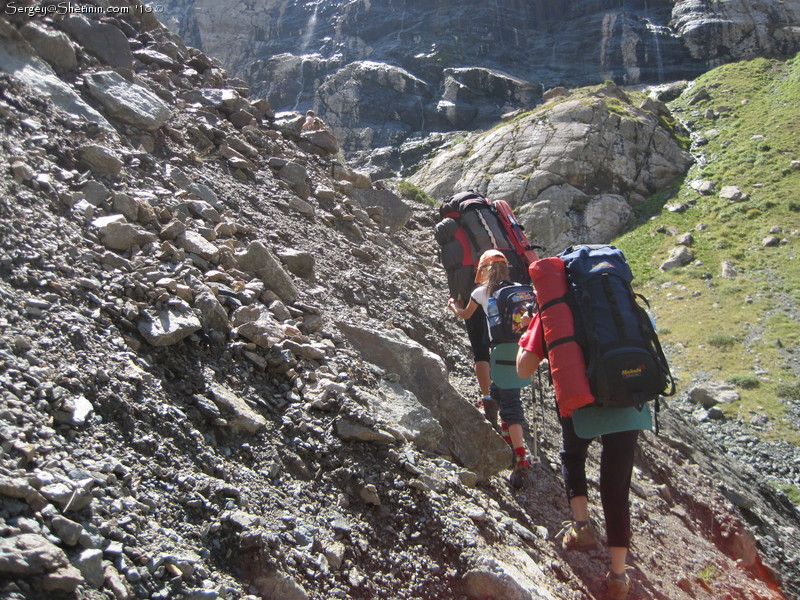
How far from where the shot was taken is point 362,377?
4602mm

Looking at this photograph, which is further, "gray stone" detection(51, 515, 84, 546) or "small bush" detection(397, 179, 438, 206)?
"small bush" detection(397, 179, 438, 206)

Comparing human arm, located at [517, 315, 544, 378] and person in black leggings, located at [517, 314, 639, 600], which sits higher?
human arm, located at [517, 315, 544, 378]

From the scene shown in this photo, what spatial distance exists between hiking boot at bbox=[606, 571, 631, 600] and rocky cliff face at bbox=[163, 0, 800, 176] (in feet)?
162

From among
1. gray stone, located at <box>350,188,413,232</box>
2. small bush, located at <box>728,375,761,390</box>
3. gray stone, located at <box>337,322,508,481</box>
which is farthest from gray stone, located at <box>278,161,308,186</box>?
small bush, located at <box>728,375,761,390</box>

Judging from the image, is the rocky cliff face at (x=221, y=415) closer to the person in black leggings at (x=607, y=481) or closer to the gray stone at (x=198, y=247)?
the gray stone at (x=198, y=247)

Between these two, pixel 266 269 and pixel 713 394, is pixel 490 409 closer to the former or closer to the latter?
pixel 266 269

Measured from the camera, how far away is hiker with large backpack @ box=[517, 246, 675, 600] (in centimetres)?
330

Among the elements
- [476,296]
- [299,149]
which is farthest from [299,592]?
A: [299,149]

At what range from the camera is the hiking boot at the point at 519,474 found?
468cm

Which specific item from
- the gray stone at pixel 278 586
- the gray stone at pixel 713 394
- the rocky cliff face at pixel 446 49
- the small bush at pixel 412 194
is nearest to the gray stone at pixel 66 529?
the gray stone at pixel 278 586

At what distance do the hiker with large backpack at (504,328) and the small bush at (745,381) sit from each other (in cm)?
1830

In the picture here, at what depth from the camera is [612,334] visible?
11.0 ft

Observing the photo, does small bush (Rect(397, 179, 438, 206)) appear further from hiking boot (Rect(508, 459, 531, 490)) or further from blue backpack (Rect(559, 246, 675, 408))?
blue backpack (Rect(559, 246, 675, 408))

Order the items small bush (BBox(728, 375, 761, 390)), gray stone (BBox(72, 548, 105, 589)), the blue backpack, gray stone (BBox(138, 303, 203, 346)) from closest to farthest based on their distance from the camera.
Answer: gray stone (BBox(72, 548, 105, 589))
the blue backpack
gray stone (BBox(138, 303, 203, 346))
small bush (BBox(728, 375, 761, 390))
